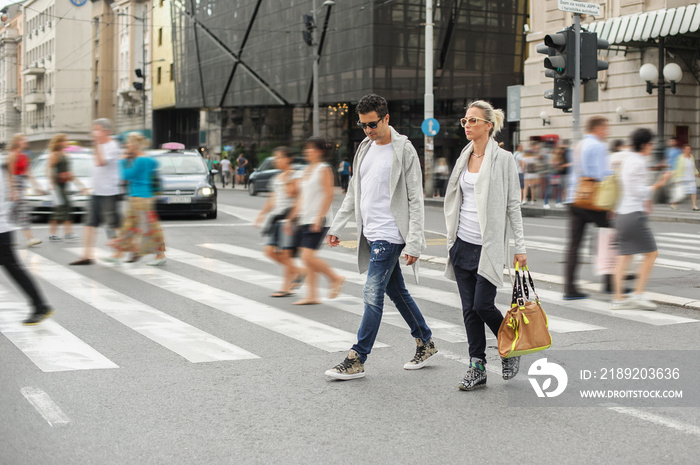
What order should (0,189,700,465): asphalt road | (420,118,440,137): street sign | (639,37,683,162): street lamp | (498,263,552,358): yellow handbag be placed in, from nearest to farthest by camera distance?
1. (0,189,700,465): asphalt road
2. (498,263,552,358): yellow handbag
3. (639,37,683,162): street lamp
4. (420,118,440,137): street sign

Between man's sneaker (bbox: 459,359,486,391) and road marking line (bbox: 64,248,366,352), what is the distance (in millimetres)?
1382

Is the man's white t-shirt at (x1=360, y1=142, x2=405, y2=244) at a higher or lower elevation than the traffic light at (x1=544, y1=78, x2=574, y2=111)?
lower

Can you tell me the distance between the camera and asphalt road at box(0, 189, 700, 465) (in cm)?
429

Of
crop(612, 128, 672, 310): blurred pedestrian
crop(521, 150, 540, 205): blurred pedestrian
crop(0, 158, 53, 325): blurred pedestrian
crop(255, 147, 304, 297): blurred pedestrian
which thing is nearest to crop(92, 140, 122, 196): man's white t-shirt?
crop(255, 147, 304, 297): blurred pedestrian

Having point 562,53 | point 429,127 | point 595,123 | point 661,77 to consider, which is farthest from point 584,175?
point 661,77

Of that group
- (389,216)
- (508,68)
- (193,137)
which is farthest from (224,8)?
(389,216)

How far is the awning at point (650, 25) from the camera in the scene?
24484mm

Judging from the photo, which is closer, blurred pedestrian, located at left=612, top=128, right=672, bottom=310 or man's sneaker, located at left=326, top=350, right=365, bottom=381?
man's sneaker, located at left=326, top=350, right=365, bottom=381

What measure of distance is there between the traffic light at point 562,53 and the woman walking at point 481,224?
6.61m

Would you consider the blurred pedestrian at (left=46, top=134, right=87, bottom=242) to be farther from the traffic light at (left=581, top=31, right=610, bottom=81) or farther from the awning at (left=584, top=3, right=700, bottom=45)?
the awning at (left=584, top=3, right=700, bottom=45)

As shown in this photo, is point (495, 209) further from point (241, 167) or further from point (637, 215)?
point (241, 167)

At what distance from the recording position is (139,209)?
1141cm

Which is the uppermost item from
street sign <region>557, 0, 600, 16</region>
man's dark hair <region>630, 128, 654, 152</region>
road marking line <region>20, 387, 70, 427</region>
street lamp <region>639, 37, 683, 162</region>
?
street lamp <region>639, 37, 683, 162</region>

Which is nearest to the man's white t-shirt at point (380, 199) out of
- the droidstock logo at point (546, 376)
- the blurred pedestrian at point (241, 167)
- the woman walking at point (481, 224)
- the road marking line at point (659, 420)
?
the woman walking at point (481, 224)
